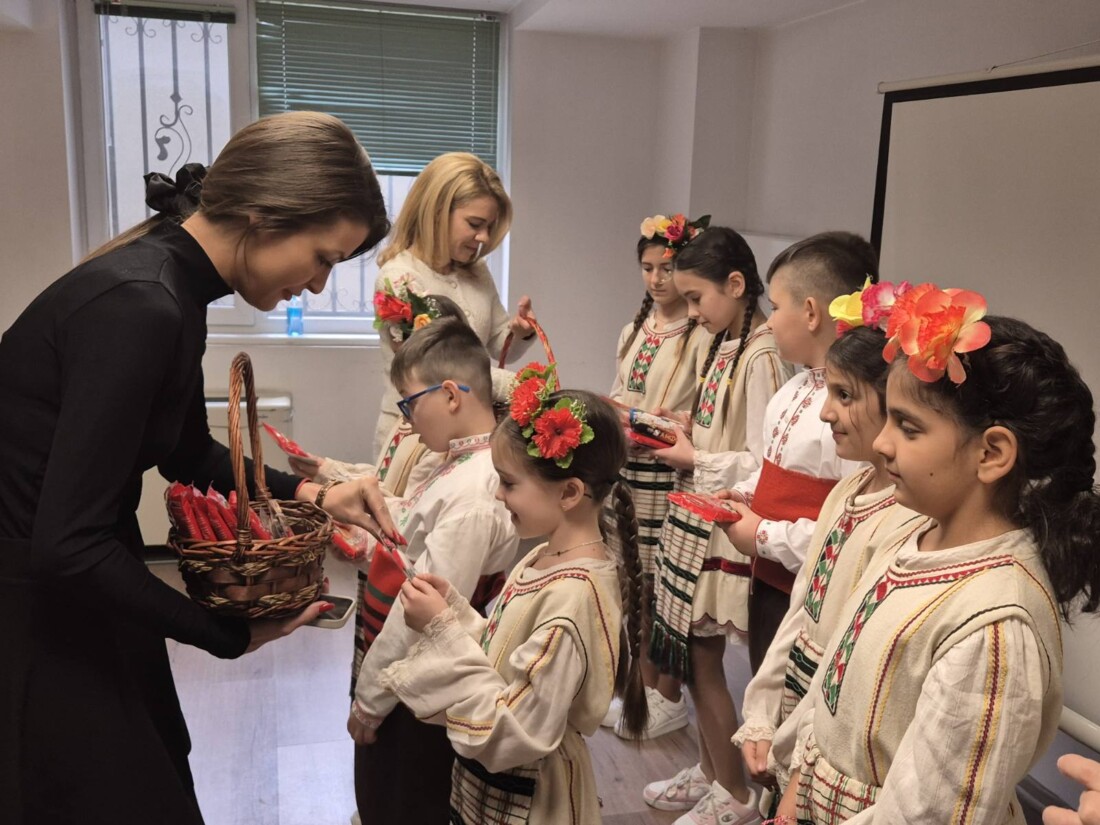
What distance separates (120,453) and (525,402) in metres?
0.66

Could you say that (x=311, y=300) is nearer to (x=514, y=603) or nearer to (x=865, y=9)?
(x=865, y=9)

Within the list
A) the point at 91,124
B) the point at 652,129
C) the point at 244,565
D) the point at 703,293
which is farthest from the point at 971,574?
the point at 91,124

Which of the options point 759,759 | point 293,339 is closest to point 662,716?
point 759,759

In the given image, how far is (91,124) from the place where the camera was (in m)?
4.41

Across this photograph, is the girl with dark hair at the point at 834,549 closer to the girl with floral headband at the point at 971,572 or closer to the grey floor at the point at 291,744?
the girl with floral headband at the point at 971,572

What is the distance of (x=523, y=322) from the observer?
3152mm

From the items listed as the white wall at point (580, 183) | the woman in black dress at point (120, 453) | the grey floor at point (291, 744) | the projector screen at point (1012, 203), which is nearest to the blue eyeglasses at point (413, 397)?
the woman in black dress at point (120, 453)

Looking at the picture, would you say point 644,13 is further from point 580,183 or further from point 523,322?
point 523,322

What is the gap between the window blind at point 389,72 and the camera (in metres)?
4.50

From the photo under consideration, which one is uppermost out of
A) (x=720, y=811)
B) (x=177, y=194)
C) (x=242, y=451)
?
(x=177, y=194)

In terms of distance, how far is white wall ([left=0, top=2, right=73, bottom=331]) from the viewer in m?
4.07

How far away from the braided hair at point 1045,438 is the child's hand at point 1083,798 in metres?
0.22

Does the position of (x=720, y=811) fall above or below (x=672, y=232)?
below

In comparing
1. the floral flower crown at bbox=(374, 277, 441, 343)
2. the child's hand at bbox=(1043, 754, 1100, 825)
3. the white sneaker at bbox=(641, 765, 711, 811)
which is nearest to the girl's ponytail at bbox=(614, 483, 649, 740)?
the child's hand at bbox=(1043, 754, 1100, 825)
